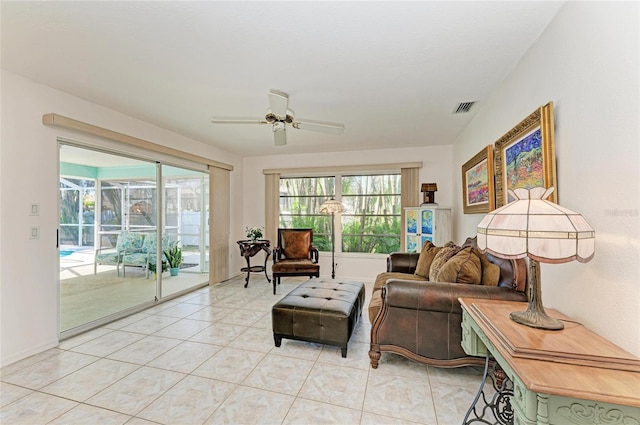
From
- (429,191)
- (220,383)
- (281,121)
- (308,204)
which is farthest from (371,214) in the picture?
(220,383)

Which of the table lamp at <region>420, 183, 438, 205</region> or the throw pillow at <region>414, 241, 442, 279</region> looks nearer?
the throw pillow at <region>414, 241, 442, 279</region>

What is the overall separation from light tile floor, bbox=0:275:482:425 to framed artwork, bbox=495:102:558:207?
1541mm

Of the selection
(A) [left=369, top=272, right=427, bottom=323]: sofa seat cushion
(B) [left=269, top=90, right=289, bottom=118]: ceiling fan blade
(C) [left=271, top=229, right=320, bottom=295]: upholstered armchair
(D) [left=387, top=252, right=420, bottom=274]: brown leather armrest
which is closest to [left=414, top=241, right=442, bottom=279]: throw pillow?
(A) [left=369, top=272, right=427, bottom=323]: sofa seat cushion

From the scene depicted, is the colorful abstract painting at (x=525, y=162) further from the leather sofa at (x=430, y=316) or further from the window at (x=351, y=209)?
the window at (x=351, y=209)

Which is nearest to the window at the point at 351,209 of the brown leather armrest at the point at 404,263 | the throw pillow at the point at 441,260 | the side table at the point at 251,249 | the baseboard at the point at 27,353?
the side table at the point at 251,249

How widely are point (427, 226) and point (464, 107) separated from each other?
189 cm

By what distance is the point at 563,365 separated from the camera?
101 cm

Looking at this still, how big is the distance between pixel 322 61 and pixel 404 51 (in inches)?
24.3

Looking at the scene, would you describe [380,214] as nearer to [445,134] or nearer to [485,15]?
[445,134]

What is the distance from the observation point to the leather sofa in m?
1.99

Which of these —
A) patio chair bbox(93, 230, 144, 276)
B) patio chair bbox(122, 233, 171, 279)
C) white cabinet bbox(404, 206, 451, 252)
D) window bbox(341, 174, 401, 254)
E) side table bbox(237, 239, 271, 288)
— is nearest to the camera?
patio chair bbox(93, 230, 144, 276)

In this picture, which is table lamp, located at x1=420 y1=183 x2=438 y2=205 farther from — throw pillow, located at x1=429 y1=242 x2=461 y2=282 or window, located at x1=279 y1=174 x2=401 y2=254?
throw pillow, located at x1=429 y1=242 x2=461 y2=282

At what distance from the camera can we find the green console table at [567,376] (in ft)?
2.90

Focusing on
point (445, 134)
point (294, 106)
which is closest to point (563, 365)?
point (294, 106)
